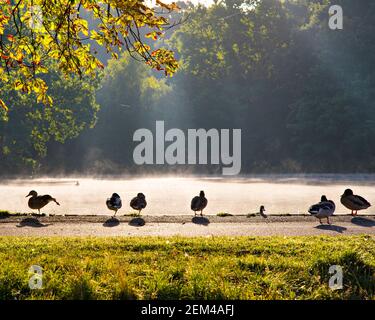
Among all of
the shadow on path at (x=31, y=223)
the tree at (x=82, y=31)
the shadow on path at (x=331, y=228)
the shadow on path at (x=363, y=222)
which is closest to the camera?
the tree at (x=82, y=31)

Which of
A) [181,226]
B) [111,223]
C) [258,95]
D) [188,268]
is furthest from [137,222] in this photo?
[258,95]

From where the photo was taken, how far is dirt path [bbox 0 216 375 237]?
16312 millimetres

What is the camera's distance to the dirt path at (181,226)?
53.5 ft

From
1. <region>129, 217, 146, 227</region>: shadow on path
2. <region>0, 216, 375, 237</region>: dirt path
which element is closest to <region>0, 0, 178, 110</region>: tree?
<region>0, 216, 375, 237</region>: dirt path

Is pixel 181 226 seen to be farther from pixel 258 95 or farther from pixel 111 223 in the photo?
pixel 258 95

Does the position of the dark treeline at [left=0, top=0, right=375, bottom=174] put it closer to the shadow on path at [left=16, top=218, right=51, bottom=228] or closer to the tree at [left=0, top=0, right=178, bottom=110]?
the shadow on path at [left=16, top=218, right=51, bottom=228]

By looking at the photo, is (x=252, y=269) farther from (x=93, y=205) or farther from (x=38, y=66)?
(x=93, y=205)

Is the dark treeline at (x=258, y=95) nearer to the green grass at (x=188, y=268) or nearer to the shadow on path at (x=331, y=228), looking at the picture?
the shadow on path at (x=331, y=228)

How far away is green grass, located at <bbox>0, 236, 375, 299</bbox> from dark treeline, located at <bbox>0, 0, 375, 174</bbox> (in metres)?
46.2

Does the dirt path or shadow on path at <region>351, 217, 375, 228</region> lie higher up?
shadow on path at <region>351, 217, 375, 228</region>

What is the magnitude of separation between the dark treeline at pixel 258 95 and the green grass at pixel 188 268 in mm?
46186

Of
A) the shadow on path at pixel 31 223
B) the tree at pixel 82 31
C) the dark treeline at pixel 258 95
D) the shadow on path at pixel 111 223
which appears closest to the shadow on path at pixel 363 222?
the shadow on path at pixel 111 223

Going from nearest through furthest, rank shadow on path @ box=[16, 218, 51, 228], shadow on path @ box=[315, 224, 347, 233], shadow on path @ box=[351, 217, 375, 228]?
shadow on path @ box=[315, 224, 347, 233], shadow on path @ box=[351, 217, 375, 228], shadow on path @ box=[16, 218, 51, 228]
